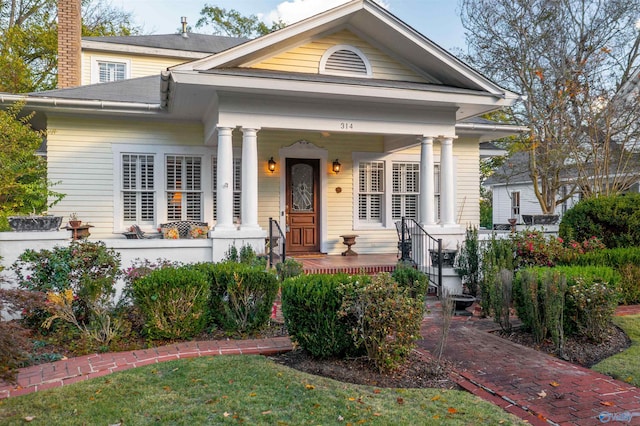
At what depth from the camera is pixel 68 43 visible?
12000mm

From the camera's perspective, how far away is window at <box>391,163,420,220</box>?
12.3 meters

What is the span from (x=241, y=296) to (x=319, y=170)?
645 centimetres

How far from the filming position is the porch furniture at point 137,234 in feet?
31.3

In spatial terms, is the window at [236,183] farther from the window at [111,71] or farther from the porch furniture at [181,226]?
the window at [111,71]

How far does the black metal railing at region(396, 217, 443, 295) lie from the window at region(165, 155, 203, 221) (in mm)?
4831

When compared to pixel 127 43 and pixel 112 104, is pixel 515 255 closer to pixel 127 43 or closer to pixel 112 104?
pixel 112 104

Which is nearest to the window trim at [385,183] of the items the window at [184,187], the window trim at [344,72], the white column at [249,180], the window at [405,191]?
the window at [405,191]

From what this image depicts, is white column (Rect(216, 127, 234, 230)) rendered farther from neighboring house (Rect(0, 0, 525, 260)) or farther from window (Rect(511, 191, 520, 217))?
window (Rect(511, 191, 520, 217))

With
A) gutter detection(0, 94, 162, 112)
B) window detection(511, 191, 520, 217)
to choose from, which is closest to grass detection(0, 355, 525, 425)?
gutter detection(0, 94, 162, 112)

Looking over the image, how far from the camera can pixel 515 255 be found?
27.5 ft

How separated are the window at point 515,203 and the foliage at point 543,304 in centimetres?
1969

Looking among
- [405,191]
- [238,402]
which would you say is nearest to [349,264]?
[405,191]

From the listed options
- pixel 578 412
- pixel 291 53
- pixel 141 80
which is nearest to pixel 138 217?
pixel 141 80

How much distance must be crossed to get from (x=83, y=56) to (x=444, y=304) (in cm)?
1472
